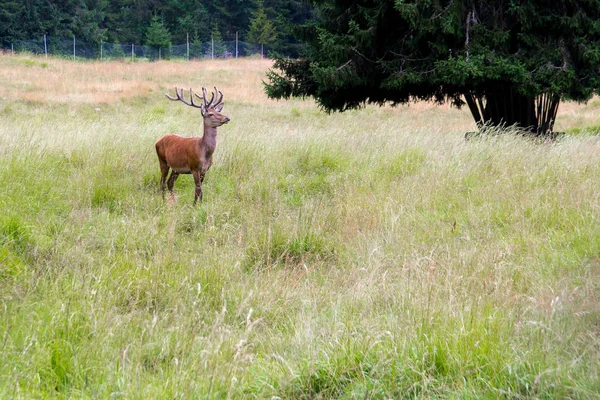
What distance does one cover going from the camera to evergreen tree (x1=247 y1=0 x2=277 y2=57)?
163 feet

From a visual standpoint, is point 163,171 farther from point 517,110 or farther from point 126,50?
point 126,50

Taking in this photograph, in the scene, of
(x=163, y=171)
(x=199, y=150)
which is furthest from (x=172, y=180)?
(x=199, y=150)

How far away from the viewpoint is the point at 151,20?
52094mm

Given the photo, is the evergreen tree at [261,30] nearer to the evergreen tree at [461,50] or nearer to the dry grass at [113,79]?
the dry grass at [113,79]

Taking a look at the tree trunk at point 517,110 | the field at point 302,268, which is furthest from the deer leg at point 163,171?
the tree trunk at point 517,110

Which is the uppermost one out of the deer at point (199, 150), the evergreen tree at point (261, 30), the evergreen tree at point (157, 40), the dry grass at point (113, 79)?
the evergreen tree at point (261, 30)

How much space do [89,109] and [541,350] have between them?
64.7 feet

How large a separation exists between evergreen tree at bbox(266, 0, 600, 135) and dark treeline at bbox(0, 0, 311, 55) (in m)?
34.5

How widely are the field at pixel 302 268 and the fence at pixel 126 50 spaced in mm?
35758

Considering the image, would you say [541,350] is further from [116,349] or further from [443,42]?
[443,42]

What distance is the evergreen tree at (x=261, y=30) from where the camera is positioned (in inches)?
1951

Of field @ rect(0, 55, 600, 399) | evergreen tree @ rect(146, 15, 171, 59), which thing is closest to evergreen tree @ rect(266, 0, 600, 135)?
field @ rect(0, 55, 600, 399)

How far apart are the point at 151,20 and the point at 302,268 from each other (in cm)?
5019

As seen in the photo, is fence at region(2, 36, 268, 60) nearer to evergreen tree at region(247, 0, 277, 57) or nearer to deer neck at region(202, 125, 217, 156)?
evergreen tree at region(247, 0, 277, 57)
